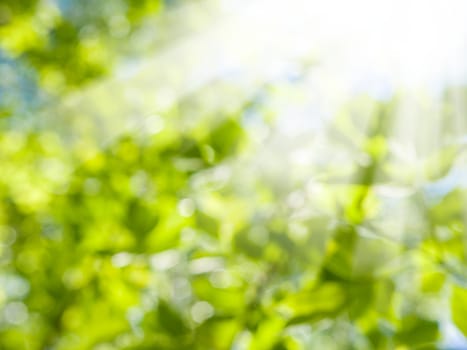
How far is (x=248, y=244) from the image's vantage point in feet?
2.84

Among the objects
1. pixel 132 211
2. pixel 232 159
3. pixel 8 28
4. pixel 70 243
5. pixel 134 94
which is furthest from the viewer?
pixel 8 28

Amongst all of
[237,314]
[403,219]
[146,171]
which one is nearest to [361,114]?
[403,219]

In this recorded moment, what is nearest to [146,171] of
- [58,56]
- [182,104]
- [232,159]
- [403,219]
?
[182,104]

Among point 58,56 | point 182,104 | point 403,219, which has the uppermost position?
point 58,56

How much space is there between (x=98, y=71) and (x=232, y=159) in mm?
1212

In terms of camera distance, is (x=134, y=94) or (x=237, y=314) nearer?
(x=237, y=314)

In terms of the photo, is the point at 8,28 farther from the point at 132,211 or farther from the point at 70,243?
the point at 132,211

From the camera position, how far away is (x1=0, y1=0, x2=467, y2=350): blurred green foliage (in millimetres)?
764

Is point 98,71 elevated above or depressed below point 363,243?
above

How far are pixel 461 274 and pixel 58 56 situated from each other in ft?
5.32

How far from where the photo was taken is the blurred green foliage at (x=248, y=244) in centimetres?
76

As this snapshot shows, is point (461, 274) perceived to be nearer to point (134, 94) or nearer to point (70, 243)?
point (70, 243)

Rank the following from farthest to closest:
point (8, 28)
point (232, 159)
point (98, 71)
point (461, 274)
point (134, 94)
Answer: point (98, 71) < point (8, 28) < point (134, 94) < point (232, 159) < point (461, 274)

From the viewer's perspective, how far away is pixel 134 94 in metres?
1.57
